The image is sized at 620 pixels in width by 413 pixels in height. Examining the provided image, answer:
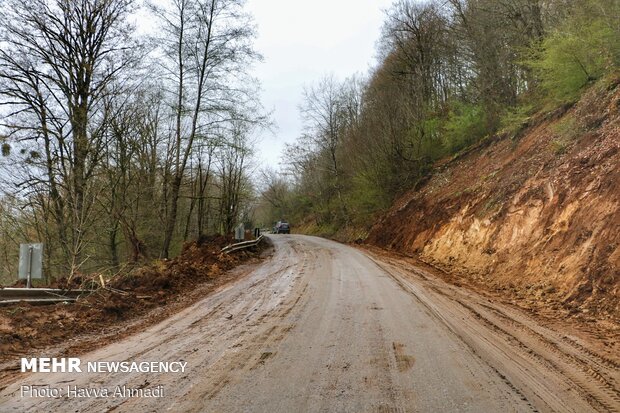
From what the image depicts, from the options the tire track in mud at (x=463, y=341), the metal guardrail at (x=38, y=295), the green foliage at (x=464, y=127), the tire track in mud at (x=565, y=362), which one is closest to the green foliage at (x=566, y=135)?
the tire track in mud at (x=463, y=341)

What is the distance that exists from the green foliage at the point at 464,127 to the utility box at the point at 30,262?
22.8m

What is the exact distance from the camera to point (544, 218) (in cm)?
1174

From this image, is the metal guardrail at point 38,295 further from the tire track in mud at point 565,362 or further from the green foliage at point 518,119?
the green foliage at point 518,119

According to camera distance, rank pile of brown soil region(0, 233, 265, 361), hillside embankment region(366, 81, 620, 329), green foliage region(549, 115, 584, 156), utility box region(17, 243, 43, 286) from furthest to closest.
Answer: green foliage region(549, 115, 584, 156) < hillside embankment region(366, 81, 620, 329) < utility box region(17, 243, 43, 286) < pile of brown soil region(0, 233, 265, 361)

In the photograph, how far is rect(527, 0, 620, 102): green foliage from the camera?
13664 millimetres

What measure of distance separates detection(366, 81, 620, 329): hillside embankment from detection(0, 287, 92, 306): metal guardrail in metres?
9.41

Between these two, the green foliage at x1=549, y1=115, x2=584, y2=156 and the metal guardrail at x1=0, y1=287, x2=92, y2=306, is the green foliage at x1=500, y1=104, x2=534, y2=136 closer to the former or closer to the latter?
the green foliage at x1=549, y1=115, x2=584, y2=156

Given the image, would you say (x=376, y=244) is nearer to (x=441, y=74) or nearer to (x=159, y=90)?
(x=159, y=90)

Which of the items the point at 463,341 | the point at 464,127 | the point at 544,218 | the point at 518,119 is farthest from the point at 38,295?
the point at 464,127

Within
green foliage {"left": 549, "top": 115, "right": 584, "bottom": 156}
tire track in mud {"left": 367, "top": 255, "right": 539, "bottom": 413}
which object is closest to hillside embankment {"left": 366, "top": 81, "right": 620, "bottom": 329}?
green foliage {"left": 549, "top": 115, "right": 584, "bottom": 156}

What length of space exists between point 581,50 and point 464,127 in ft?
33.8

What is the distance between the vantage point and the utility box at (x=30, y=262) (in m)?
8.38

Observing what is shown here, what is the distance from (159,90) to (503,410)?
19.9 metres

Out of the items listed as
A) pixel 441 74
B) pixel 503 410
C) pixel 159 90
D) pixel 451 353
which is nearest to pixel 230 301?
pixel 451 353
